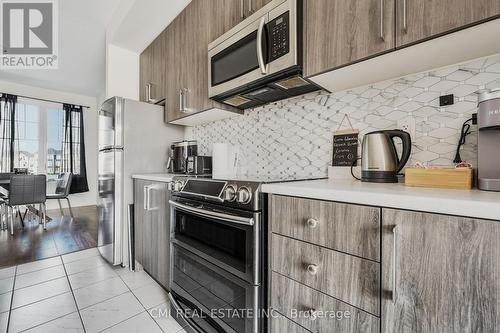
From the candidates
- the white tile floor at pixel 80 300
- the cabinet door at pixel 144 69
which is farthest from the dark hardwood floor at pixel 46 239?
the cabinet door at pixel 144 69

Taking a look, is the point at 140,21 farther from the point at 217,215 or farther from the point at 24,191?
the point at 24,191

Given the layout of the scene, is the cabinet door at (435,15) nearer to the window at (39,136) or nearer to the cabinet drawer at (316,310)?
the cabinet drawer at (316,310)

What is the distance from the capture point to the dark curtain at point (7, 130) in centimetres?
454

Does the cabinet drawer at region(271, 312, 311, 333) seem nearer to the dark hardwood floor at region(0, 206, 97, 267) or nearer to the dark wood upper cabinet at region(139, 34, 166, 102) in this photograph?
the dark wood upper cabinet at region(139, 34, 166, 102)

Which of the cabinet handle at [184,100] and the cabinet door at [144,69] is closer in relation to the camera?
the cabinet handle at [184,100]

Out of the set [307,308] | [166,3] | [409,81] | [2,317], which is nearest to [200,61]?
[166,3]

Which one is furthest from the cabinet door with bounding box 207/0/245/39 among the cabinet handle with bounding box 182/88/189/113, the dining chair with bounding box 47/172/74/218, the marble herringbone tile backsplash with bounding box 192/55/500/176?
the dining chair with bounding box 47/172/74/218

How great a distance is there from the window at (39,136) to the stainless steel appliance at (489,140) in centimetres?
678

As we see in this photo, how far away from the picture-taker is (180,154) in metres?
2.31

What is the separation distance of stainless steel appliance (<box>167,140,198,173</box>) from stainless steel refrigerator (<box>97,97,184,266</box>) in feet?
0.59

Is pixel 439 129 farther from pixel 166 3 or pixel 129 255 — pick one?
pixel 129 255

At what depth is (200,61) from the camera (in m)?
1.83

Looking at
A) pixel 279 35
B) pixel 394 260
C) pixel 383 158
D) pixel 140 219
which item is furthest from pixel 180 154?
pixel 394 260

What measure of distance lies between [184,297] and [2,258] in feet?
7.88
